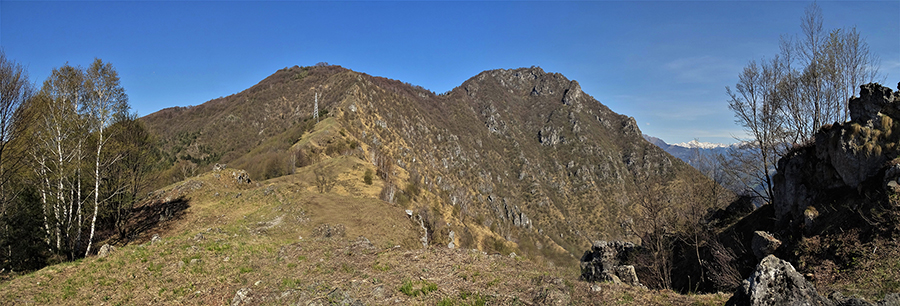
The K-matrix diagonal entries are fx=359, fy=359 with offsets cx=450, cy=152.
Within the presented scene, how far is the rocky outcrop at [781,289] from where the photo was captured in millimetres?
6047

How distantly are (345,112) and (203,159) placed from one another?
30416 mm

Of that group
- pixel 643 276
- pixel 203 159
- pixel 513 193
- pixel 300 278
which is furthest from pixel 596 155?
pixel 300 278

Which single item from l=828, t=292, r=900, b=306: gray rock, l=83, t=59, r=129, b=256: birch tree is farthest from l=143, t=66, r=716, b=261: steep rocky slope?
l=828, t=292, r=900, b=306: gray rock

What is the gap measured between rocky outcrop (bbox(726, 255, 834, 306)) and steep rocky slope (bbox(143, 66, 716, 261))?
1510 inches

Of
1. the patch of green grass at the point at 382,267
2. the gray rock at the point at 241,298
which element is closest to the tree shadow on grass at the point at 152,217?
the gray rock at the point at 241,298

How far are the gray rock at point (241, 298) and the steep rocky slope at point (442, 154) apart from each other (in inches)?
1381

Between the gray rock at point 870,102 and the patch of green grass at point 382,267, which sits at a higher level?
the gray rock at point 870,102

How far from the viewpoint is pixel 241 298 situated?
9.21 m

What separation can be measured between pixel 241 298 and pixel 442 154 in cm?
11555

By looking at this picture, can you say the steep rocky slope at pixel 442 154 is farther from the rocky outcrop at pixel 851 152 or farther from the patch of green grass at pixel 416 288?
the patch of green grass at pixel 416 288

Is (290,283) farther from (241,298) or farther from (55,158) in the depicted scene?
(55,158)

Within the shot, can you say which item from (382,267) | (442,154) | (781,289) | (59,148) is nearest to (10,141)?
(59,148)

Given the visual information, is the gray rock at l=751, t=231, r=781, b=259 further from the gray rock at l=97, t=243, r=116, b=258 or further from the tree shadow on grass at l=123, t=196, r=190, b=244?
the tree shadow on grass at l=123, t=196, r=190, b=244

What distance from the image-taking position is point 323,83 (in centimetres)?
11575
